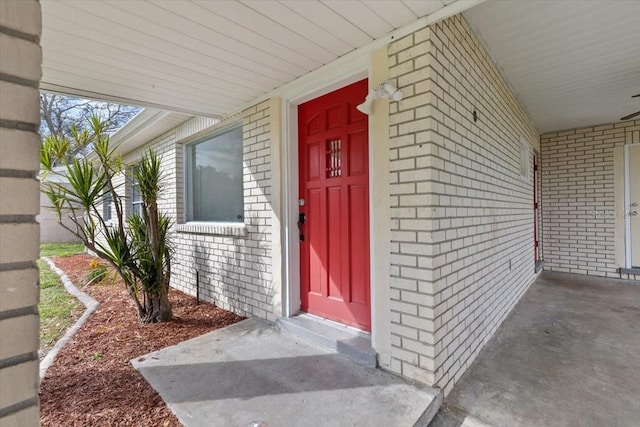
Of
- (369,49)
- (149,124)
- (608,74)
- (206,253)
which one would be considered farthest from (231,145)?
(608,74)

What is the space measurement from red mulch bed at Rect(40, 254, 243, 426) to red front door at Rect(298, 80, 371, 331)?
1.30 metres

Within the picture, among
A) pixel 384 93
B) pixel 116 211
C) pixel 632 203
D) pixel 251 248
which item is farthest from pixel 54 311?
pixel 632 203

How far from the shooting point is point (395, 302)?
2287mm

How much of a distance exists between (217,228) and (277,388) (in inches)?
95.2

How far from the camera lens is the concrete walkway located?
1.87 meters

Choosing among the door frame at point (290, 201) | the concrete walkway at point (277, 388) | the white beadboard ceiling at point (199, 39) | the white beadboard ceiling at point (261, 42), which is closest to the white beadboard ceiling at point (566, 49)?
the white beadboard ceiling at point (261, 42)

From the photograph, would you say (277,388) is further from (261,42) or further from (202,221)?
(202,221)

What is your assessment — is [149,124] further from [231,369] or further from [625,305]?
[625,305]

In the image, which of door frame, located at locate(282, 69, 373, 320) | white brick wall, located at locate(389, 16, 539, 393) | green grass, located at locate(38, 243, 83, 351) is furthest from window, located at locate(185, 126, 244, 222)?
white brick wall, located at locate(389, 16, 539, 393)

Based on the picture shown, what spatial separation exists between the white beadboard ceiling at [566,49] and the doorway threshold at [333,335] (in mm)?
2767

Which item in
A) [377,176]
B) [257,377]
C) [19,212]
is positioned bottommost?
[257,377]

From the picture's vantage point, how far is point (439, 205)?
218 centimetres

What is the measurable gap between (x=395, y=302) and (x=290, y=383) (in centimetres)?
94

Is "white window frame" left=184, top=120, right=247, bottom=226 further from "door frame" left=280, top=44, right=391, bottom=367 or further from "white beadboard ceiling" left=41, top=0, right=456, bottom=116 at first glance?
"door frame" left=280, top=44, right=391, bottom=367
